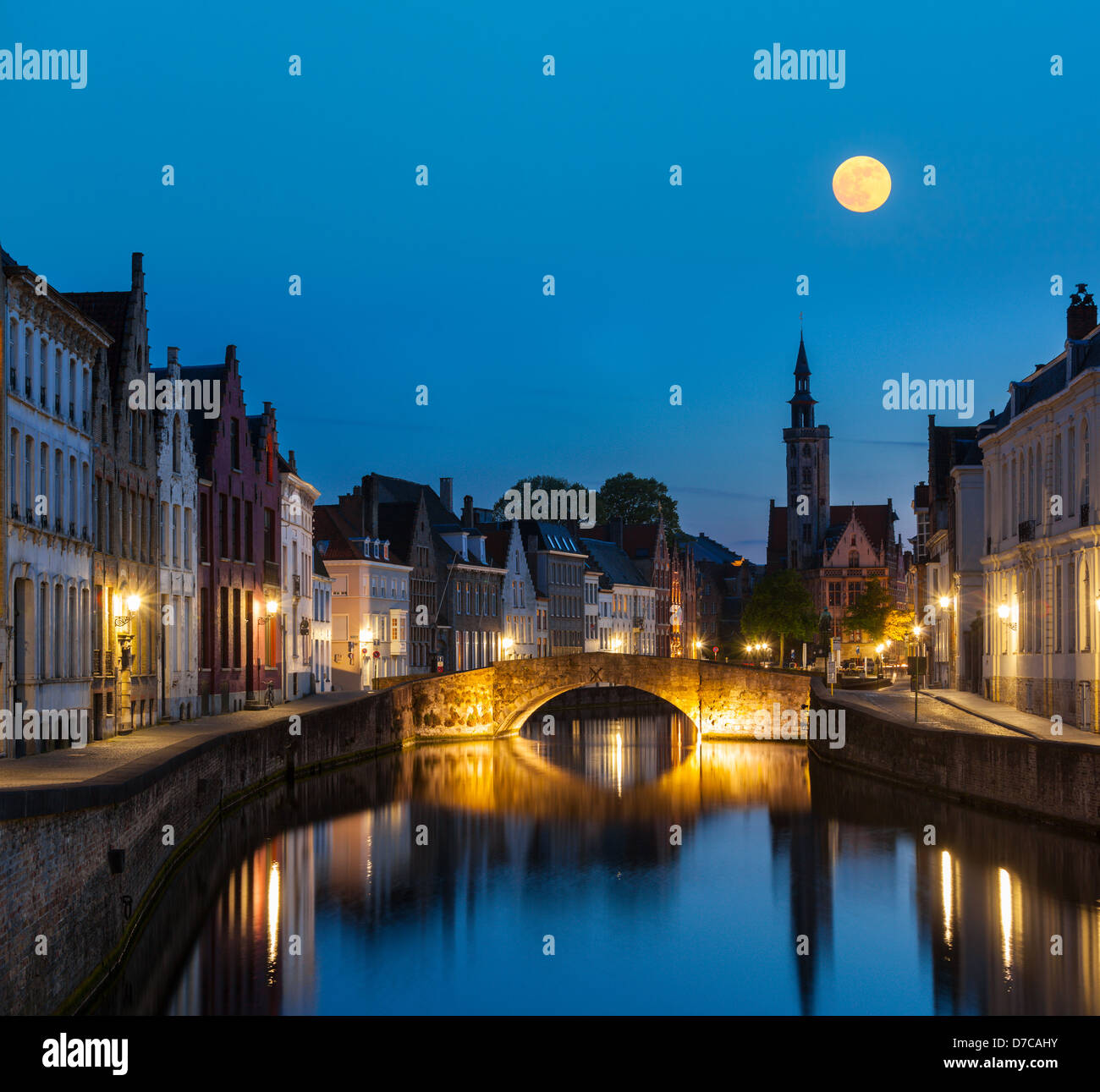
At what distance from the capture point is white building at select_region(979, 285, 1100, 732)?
119 feet

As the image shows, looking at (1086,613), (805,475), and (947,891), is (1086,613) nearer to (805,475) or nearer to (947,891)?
(947,891)

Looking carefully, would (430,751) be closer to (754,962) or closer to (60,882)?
(754,962)

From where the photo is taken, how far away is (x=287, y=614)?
2362 inches

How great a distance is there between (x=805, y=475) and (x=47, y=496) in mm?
118387

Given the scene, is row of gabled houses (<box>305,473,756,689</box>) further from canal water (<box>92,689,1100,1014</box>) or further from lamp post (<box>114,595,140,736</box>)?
lamp post (<box>114,595,140,736</box>)

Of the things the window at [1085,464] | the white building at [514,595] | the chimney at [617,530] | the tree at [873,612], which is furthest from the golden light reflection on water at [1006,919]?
the chimney at [617,530]

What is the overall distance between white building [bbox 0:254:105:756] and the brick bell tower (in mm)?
110086

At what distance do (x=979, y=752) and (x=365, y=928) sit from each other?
1344 centimetres

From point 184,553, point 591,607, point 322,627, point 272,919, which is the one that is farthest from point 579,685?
point 591,607

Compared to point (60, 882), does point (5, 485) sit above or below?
above
